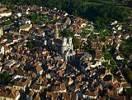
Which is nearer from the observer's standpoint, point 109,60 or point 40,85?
point 40,85

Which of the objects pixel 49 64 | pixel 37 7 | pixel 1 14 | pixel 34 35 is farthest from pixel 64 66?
pixel 37 7

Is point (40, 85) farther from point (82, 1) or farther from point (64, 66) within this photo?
point (82, 1)

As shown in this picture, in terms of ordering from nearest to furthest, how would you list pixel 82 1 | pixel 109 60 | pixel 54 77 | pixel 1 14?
pixel 54 77 < pixel 109 60 < pixel 1 14 < pixel 82 1

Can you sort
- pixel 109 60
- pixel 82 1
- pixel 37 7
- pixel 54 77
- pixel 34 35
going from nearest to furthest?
pixel 54 77 < pixel 109 60 < pixel 34 35 < pixel 37 7 < pixel 82 1

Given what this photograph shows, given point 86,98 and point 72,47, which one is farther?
point 72,47

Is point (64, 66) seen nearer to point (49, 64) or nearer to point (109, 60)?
point (49, 64)

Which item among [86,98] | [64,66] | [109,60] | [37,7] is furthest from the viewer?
[37,7]

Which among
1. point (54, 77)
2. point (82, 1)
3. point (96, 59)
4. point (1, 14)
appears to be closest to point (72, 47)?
point (96, 59)

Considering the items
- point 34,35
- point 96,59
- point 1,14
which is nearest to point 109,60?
point 96,59

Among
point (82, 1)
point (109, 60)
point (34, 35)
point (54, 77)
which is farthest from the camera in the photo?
point (82, 1)
